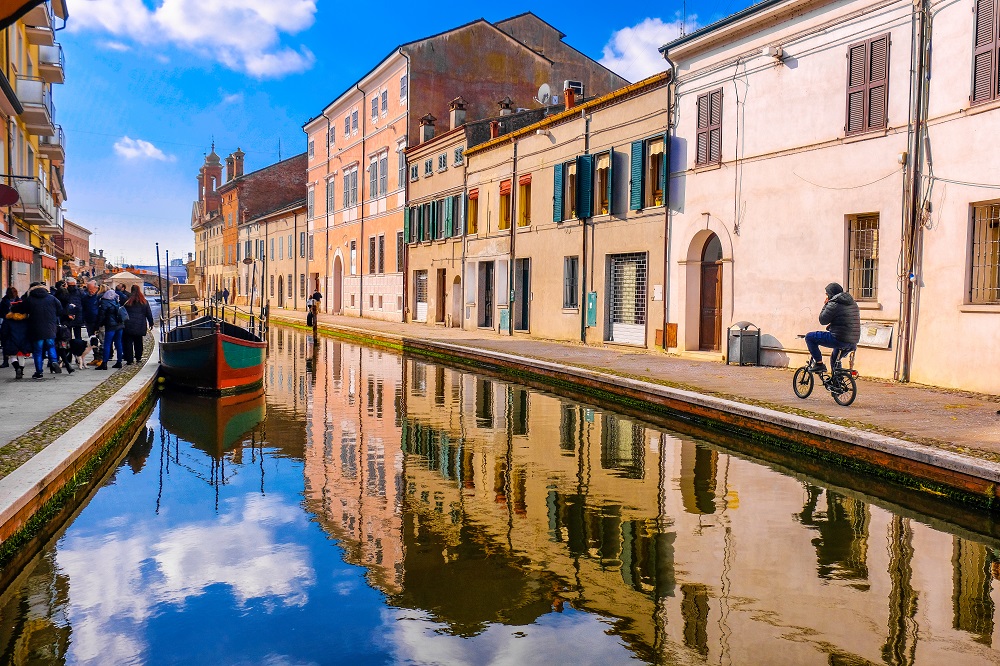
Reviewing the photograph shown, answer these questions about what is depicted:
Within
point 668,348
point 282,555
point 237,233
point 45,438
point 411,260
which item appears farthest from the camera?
point 237,233

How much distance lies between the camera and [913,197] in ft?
45.9

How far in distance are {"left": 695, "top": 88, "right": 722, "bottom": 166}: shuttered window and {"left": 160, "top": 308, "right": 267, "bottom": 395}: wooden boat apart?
32.6ft

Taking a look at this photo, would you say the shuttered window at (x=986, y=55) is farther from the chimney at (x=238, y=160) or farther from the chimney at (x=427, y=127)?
the chimney at (x=238, y=160)

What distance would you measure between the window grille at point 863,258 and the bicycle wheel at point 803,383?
149 inches

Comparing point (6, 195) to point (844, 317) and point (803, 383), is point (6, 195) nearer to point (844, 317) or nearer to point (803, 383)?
point (803, 383)

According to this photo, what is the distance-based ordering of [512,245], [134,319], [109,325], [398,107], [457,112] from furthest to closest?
[398,107] < [457,112] < [512,245] < [134,319] < [109,325]

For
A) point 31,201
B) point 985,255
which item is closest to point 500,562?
point 985,255

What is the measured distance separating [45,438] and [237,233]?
60853 mm

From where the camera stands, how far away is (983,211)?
13000 mm

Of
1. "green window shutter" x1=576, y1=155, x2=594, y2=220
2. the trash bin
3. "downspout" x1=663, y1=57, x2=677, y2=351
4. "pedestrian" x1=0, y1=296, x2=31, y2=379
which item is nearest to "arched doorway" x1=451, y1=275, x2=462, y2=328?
"green window shutter" x1=576, y1=155, x2=594, y2=220

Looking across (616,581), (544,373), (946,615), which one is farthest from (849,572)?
(544,373)

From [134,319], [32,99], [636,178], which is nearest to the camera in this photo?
[134,319]

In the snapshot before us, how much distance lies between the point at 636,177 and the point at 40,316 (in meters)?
13.1

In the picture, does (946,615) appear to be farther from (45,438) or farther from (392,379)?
(392,379)
